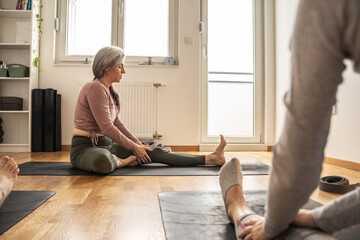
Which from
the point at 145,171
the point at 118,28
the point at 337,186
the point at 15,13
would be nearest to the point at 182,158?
the point at 145,171

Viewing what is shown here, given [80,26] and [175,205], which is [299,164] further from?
[80,26]

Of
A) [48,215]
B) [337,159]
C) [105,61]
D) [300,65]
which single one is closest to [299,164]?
[300,65]

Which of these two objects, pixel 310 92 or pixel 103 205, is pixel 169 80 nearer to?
pixel 103 205

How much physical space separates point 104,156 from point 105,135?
0.27 metres

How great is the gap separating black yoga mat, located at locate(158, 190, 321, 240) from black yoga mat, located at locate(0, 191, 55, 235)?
48cm

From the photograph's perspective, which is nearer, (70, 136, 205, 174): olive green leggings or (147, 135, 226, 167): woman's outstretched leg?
(70, 136, 205, 174): olive green leggings

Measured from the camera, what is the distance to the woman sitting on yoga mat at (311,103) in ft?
1.31

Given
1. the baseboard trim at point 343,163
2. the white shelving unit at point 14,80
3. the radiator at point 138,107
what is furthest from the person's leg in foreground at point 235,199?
the white shelving unit at point 14,80

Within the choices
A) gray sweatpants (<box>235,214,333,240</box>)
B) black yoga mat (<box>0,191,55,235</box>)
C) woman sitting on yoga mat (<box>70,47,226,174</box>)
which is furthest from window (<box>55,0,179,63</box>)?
gray sweatpants (<box>235,214,333,240</box>)

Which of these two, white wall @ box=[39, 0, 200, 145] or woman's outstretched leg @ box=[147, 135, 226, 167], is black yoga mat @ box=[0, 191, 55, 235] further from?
white wall @ box=[39, 0, 200, 145]

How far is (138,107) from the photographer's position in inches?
143

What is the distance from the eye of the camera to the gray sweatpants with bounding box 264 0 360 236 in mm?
399

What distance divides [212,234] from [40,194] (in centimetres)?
86

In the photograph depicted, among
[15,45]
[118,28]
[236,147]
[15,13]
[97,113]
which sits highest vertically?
[15,13]
